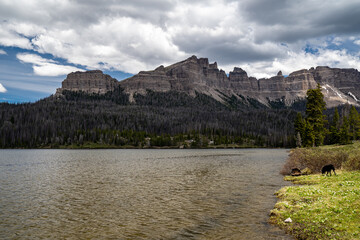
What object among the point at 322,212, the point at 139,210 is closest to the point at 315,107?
the point at 322,212

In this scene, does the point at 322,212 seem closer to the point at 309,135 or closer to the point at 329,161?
the point at 329,161

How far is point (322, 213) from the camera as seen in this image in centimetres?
1795

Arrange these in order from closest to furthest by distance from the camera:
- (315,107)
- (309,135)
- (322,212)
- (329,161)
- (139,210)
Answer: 1. (322,212)
2. (139,210)
3. (329,161)
4. (315,107)
5. (309,135)

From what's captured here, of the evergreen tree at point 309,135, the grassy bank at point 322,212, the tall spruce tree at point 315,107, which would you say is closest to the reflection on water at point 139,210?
the grassy bank at point 322,212

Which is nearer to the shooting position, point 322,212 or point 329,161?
point 322,212

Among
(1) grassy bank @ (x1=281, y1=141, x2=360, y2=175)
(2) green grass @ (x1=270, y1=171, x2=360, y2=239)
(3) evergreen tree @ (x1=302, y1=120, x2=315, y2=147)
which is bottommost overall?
(2) green grass @ (x1=270, y1=171, x2=360, y2=239)

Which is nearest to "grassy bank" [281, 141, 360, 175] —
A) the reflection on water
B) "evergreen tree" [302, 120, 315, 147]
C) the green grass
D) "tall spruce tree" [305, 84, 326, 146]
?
the reflection on water

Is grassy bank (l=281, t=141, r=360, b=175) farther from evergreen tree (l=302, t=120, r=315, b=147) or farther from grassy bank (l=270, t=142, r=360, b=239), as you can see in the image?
evergreen tree (l=302, t=120, r=315, b=147)

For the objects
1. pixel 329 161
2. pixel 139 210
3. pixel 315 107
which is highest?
pixel 315 107

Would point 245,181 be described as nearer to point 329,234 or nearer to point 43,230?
point 329,234

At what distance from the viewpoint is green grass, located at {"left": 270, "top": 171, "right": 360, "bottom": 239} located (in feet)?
49.2

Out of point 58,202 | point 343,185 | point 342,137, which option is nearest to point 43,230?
point 58,202

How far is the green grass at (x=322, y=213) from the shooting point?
14988 mm

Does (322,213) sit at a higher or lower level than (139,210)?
higher
